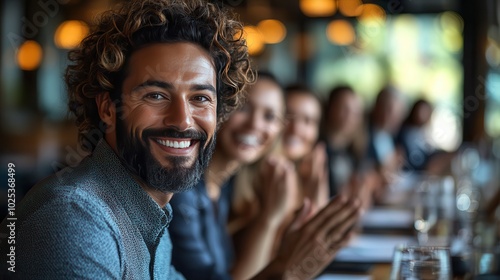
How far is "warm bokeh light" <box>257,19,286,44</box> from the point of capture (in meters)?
9.16

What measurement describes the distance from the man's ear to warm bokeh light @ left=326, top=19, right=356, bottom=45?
8.15 meters

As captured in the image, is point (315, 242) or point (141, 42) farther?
point (315, 242)

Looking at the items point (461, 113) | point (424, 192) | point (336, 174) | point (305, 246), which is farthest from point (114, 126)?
point (461, 113)

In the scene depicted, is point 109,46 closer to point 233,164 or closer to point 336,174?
point 233,164

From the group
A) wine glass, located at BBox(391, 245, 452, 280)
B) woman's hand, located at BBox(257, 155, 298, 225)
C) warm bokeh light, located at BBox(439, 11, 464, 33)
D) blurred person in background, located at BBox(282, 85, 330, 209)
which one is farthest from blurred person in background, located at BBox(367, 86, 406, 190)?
wine glass, located at BBox(391, 245, 452, 280)

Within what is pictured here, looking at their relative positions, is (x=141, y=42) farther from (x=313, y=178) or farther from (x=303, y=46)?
(x=303, y=46)

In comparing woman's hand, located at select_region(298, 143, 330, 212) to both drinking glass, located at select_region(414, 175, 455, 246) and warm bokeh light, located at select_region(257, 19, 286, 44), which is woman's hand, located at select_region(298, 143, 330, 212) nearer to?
drinking glass, located at select_region(414, 175, 455, 246)

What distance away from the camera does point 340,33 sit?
9219 mm

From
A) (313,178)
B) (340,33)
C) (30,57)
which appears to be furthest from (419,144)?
(30,57)

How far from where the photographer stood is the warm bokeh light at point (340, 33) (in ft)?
29.7

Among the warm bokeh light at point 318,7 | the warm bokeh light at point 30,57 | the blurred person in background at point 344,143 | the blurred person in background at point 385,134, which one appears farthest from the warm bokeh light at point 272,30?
the blurred person in background at point 344,143

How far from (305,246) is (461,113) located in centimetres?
750

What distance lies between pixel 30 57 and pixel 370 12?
421cm

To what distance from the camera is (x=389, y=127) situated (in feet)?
21.6
